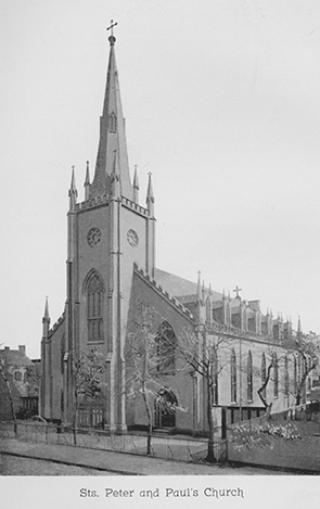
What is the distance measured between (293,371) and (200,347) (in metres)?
2.31

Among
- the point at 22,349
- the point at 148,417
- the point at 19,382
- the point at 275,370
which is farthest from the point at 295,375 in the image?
the point at 19,382

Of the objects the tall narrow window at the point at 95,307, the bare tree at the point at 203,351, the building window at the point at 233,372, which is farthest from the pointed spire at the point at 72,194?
the building window at the point at 233,372

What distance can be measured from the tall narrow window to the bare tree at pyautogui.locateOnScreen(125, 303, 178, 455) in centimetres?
107

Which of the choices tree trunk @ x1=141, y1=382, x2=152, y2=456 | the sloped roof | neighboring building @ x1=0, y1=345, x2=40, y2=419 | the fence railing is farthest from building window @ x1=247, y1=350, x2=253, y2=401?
neighboring building @ x1=0, y1=345, x2=40, y2=419

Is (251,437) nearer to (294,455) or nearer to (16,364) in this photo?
(294,455)

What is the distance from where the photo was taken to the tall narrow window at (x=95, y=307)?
14.6 meters

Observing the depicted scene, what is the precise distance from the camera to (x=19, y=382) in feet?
38.5

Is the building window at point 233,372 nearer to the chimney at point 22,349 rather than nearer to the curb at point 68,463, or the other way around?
the curb at point 68,463

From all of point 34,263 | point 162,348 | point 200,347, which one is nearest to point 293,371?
point 200,347

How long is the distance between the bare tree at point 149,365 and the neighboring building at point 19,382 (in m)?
2.45

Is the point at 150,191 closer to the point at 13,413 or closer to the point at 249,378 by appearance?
the point at 13,413

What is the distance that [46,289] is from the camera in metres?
10.3

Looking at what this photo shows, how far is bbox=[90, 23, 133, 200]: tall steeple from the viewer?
9.41 metres

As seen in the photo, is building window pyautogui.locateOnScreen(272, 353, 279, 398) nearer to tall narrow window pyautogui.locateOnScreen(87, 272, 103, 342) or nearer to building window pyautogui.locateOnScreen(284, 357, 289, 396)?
building window pyautogui.locateOnScreen(284, 357, 289, 396)
